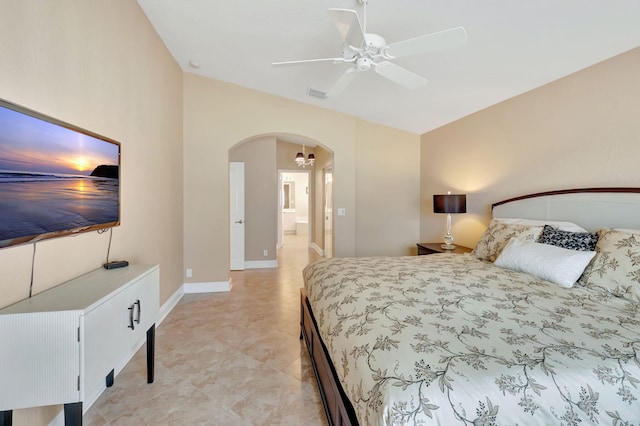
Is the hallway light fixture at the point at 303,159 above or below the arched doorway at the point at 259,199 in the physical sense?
above

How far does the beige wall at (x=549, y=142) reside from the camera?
7.54 ft

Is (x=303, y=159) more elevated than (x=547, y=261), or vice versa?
(x=303, y=159)

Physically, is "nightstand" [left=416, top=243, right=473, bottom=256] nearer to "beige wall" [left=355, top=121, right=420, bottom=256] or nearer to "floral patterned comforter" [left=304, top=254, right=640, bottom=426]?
"beige wall" [left=355, top=121, right=420, bottom=256]

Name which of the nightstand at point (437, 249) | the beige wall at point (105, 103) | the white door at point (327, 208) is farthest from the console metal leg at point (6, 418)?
the white door at point (327, 208)

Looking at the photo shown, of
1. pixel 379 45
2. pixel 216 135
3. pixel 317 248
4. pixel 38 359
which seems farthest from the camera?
pixel 317 248

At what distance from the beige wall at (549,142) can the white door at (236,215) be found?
360 centimetres

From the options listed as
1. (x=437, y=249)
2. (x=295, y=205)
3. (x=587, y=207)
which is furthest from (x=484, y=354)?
(x=295, y=205)

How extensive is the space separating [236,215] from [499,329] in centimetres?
500

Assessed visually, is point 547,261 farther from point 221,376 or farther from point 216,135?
point 216,135

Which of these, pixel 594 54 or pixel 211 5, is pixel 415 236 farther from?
pixel 211 5

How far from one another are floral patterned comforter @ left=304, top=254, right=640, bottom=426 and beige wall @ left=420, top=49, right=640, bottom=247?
1.31 meters

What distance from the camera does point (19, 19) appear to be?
138 centimetres

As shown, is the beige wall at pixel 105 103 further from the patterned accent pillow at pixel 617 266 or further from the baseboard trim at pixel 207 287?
the patterned accent pillow at pixel 617 266

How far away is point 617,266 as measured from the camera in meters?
1.85
